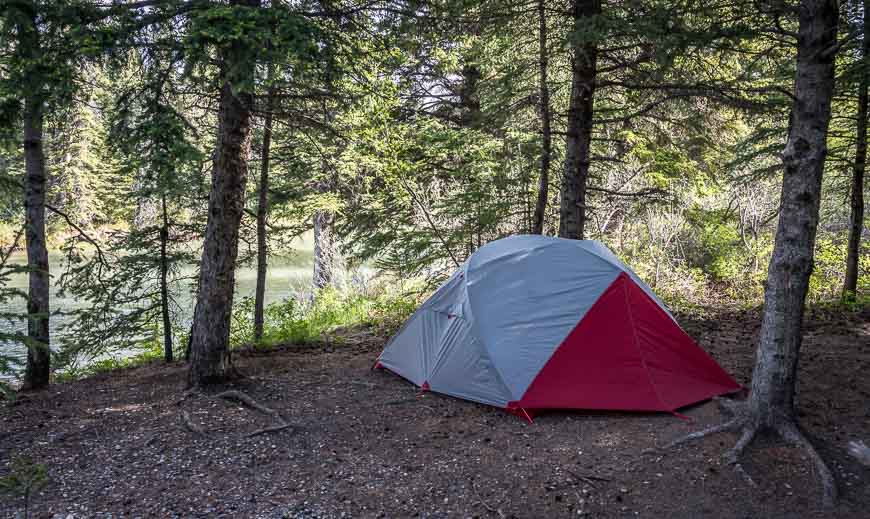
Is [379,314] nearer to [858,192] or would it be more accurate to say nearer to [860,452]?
[860,452]

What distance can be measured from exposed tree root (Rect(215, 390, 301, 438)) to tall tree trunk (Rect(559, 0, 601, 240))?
14.5 feet

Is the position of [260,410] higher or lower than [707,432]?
lower

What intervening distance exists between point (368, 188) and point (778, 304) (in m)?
8.09

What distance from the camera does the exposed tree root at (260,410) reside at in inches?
191

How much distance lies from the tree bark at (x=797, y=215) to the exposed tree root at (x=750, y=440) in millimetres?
56

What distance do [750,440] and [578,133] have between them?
14.7ft

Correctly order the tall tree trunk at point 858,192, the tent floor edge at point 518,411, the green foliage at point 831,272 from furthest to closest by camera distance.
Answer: the green foliage at point 831,272 < the tall tree trunk at point 858,192 < the tent floor edge at point 518,411

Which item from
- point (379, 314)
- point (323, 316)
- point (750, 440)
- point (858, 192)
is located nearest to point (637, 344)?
point (750, 440)

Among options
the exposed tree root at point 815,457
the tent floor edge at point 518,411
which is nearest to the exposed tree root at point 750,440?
the exposed tree root at point 815,457

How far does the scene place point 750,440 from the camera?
4.04 m

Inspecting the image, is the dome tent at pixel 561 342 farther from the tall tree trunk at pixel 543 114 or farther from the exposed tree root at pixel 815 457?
the tall tree trunk at pixel 543 114

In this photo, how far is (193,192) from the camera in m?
8.01

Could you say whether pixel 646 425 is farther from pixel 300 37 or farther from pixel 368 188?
pixel 368 188

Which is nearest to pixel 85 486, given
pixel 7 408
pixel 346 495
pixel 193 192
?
pixel 346 495
